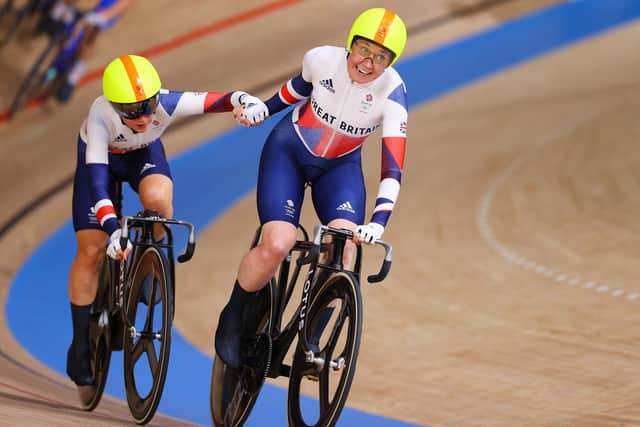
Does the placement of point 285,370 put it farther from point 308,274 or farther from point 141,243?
point 141,243

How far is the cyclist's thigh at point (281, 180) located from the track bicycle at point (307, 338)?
15cm

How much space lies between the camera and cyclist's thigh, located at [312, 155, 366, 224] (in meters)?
3.78

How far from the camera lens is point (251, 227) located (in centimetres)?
760

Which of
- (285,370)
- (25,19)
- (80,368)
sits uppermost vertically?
(25,19)

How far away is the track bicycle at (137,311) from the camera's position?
3.84 metres

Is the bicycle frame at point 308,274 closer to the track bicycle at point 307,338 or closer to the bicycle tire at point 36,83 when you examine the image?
the track bicycle at point 307,338

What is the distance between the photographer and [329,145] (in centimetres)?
386

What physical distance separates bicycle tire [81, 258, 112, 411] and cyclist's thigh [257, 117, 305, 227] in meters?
0.86

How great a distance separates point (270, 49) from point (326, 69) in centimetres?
658

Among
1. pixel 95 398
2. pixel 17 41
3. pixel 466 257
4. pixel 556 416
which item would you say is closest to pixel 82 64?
pixel 17 41

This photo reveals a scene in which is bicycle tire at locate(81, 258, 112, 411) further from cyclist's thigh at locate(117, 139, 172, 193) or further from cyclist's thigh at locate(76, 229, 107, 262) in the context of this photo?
cyclist's thigh at locate(117, 139, 172, 193)

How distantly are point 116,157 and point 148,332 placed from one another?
0.77 metres

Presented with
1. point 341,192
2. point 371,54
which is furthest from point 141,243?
point 371,54

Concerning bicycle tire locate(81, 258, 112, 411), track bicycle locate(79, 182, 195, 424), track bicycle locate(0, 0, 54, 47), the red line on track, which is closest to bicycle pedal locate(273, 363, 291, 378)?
track bicycle locate(79, 182, 195, 424)
